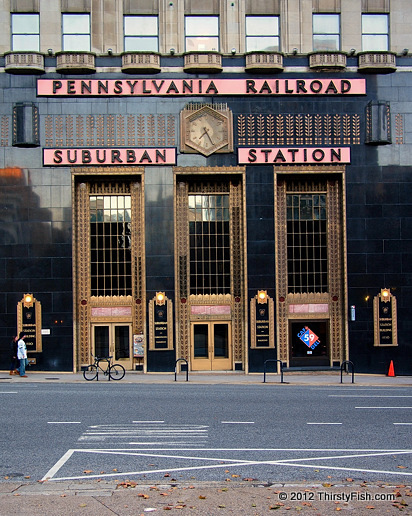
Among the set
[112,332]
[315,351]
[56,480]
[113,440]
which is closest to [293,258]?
[315,351]

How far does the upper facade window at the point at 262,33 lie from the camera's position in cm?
3136

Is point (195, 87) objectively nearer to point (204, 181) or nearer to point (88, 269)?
point (204, 181)

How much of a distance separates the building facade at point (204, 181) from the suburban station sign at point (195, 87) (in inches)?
2.6

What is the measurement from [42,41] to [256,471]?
25008 millimetres

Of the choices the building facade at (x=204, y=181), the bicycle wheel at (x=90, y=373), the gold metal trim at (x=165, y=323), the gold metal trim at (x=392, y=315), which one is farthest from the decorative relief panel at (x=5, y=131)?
the gold metal trim at (x=392, y=315)

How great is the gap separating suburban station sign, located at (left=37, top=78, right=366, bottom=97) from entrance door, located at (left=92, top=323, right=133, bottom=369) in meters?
10.9

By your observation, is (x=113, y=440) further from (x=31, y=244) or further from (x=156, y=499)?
(x=31, y=244)

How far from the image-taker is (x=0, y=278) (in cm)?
3023

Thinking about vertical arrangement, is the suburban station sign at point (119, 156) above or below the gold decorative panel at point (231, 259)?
above

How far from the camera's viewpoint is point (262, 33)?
31.5m

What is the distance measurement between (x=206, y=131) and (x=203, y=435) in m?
18.5

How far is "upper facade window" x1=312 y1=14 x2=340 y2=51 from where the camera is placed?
104 ft

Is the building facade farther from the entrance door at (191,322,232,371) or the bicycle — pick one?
the bicycle

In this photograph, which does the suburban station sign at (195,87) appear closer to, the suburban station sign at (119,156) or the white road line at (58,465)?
the suburban station sign at (119,156)
